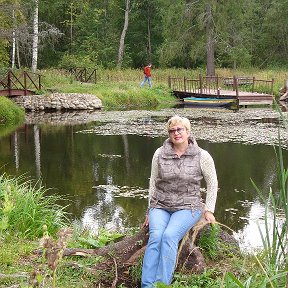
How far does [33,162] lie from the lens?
11.6 metres

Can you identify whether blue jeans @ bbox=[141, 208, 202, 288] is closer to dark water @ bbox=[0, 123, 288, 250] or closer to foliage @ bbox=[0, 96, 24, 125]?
dark water @ bbox=[0, 123, 288, 250]

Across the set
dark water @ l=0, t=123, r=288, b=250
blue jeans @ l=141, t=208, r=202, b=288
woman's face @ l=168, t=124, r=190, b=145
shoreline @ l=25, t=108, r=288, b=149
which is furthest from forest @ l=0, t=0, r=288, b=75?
blue jeans @ l=141, t=208, r=202, b=288

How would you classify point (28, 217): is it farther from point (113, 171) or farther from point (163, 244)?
point (113, 171)

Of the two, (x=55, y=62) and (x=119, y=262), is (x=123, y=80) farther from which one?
(x=119, y=262)

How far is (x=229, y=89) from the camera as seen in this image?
29219 mm

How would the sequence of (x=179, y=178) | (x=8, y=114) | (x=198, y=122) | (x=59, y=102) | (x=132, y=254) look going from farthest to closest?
(x=59, y=102) < (x=8, y=114) < (x=198, y=122) < (x=132, y=254) < (x=179, y=178)

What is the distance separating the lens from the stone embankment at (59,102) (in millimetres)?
22656

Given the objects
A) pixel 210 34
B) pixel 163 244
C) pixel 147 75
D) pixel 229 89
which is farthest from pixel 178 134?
pixel 210 34

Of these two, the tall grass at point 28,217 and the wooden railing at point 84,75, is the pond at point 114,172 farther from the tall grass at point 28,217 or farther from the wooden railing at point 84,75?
the wooden railing at point 84,75

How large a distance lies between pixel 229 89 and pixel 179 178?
25.6m

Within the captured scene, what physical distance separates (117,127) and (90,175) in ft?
22.9

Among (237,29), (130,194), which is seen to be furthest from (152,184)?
(237,29)

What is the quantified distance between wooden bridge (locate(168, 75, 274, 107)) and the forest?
308 centimetres

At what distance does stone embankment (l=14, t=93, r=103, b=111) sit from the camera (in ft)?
74.3
